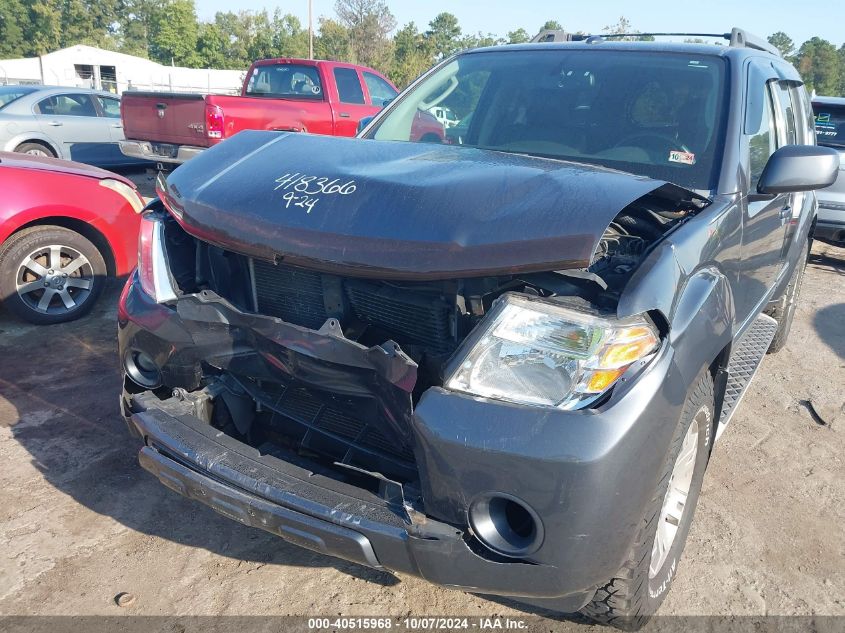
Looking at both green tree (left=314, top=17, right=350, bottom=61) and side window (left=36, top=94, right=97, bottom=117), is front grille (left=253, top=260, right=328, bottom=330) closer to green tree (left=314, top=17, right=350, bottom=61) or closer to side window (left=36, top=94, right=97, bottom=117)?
side window (left=36, top=94, right=97, bottom=117)

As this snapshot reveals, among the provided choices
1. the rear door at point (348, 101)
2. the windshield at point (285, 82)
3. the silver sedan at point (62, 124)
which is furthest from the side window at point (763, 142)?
the silver sedan at point (62, 124)

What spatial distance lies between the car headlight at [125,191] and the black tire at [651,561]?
14.4 feet

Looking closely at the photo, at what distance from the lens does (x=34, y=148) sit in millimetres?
10602

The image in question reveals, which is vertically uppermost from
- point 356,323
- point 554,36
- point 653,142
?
point 554,36

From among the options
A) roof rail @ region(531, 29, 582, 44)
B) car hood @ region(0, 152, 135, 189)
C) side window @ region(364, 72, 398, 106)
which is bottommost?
car hood @ region(0, 152, 135, 189)

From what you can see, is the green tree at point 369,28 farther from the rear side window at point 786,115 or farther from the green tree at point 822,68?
the rear side window at point 786,115

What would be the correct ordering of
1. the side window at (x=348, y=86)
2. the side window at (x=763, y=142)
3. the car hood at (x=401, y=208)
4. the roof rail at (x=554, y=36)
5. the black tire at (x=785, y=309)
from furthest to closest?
the side window at (x=348, y=86)
the black tire at (x=785, y=309)
the roof rail at (x=554, y=36)
the side window at (x=763, y=142)
the car hood at (x=401, y=208)

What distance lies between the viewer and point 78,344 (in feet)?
15.0

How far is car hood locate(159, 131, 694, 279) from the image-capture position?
1909 millimetres

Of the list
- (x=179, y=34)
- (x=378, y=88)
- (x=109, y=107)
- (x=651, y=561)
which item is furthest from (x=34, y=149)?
(x=179, y=34)

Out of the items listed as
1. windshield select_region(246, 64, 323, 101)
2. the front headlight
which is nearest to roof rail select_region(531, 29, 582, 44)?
the front headlight

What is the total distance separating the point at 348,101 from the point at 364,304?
850 cm

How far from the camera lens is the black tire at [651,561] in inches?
77.8

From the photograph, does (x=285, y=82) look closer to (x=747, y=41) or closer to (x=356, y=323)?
(x=747, y=41)
